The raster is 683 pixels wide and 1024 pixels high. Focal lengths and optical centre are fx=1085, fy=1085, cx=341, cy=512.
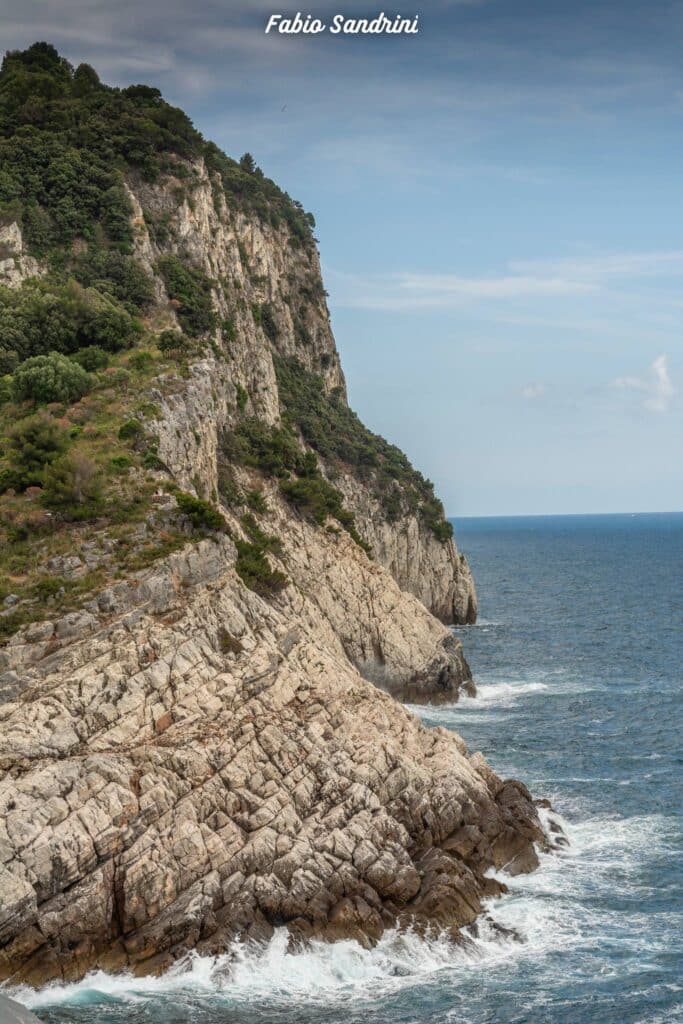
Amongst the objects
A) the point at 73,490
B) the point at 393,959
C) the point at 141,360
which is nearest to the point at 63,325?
the point at 141,360

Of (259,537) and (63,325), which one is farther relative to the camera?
(259,537)

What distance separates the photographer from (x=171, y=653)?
134ft

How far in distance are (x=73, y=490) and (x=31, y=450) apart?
4035 millimetres

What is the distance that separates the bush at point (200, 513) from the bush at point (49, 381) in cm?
1160

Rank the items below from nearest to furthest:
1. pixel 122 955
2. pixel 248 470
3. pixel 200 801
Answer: pixel 122 955, pixel 200 801, pixel 248 470

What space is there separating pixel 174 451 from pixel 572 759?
2606cm

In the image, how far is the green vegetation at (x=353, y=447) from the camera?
302 ft

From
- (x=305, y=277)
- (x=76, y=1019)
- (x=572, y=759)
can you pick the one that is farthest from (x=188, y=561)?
(x=305, y=277)

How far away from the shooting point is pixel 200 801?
3709cm

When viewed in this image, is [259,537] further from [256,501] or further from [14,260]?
[14,260]

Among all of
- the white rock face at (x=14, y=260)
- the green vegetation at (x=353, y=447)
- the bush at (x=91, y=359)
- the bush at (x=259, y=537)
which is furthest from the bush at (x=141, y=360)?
the green vegetation at (x=353, y=447)

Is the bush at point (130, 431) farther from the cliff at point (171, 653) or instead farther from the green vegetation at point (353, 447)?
the green vegetation at point (353, 447)

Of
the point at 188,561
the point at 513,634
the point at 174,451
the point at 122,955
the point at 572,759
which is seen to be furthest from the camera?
the point at 513,634

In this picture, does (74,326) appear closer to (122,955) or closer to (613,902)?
(122,955)
